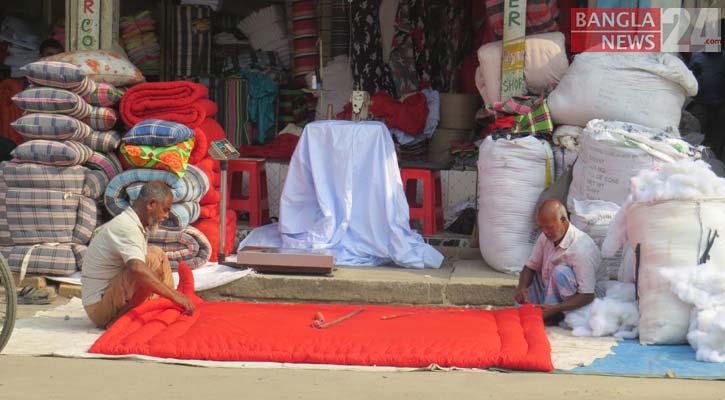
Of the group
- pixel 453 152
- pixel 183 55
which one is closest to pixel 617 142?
pixel 453 152

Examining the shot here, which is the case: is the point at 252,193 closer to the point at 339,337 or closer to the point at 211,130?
the point at 211,130

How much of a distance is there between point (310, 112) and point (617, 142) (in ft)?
13.7

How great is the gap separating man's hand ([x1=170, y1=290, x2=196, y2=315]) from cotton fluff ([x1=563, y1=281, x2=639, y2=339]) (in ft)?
A: 6.93

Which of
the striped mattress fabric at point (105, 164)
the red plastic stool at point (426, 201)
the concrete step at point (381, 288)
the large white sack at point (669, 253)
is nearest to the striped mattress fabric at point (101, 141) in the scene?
the striped mattress fabric at point (105, 164)

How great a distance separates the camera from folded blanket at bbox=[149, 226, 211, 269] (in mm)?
7023

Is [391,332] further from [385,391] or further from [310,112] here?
[310,112]

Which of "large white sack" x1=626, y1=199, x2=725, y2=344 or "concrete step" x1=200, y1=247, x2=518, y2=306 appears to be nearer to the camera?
"large white sack" x1=626, y1=199, x2=725, y2=344

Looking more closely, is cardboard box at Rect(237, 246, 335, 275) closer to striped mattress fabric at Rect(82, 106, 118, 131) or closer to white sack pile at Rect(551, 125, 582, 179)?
striped mattress fabric at Rect(82, 106, 118, 131)

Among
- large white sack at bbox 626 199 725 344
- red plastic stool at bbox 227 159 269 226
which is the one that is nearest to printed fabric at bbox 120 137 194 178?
red plastic stool at bbox 227 159 269 226

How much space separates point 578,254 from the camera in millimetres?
5891

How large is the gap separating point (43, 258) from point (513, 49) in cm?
357

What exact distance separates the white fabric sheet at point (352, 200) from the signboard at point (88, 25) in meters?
1.87

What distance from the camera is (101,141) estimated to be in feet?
23.6

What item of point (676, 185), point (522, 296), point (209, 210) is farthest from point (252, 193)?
point (676, 185)
